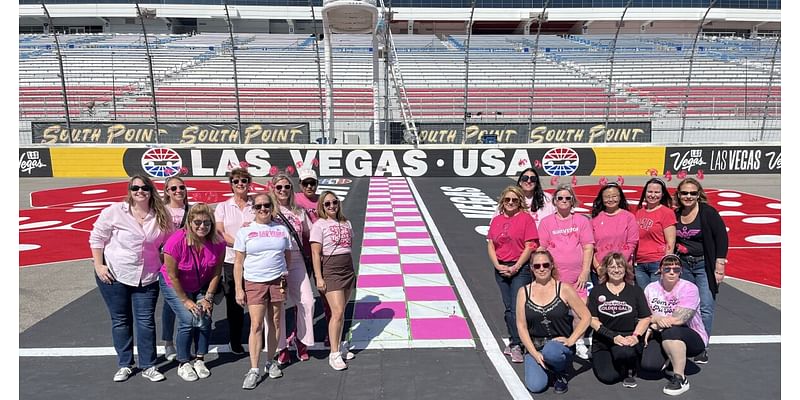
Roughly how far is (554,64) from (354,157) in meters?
20.1

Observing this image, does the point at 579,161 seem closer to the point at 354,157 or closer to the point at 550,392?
Answer: the point at 354,157

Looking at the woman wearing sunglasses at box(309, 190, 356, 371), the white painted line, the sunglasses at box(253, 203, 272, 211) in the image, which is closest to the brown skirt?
the woman wearing sunglasses at box(309, 190, 356, 371)

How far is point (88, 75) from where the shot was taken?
92.2ft

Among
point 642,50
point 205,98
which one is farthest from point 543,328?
point 642,50

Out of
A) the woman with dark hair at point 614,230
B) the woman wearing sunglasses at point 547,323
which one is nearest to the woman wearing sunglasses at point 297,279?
the woman wearing sunglasses at point 547,323

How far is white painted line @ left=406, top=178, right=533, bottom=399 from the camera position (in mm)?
4363

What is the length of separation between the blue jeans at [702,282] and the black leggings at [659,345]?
1.74ft

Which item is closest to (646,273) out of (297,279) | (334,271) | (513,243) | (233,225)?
(513,243)

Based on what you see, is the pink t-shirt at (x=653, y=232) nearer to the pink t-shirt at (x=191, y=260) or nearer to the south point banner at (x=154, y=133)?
the pink t-shirt at (x=191, y=260)

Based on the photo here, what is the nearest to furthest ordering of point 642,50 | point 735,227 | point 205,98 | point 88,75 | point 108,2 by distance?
point 735,227 < point 205,98 < point 88,75 < point 642,50 < point 108,2

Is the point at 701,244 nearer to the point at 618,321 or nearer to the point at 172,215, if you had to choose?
the point at 618,321

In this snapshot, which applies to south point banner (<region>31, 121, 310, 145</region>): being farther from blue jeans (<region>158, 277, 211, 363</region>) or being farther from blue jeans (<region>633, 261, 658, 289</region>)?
blue jeans (<region>633, 261, 658, 289</region>)

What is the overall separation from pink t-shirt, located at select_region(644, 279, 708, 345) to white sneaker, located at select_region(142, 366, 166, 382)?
4.32 meters

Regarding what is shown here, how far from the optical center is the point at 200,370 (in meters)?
4.54
